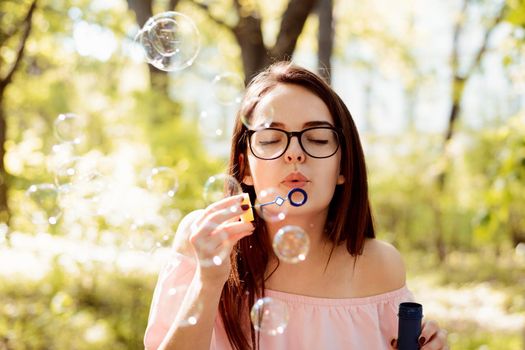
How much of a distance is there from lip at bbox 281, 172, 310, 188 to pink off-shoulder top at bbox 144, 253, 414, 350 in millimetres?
377

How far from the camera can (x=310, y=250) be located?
199cm

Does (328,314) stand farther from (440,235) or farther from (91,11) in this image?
(440,235)

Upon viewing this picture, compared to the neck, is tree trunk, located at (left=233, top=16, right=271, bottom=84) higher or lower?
higher

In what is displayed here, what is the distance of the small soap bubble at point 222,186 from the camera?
1967mm

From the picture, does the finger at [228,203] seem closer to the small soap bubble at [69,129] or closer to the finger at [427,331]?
the finger at [427,331]

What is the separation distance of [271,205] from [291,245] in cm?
12

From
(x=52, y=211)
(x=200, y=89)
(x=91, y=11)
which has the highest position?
(x=200, y=89)

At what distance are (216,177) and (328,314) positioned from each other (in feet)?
1.88

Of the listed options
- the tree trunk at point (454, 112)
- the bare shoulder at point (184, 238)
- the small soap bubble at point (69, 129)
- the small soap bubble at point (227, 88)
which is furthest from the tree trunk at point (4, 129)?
the tree trunk at point (454, 112)

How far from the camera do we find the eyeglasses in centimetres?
176

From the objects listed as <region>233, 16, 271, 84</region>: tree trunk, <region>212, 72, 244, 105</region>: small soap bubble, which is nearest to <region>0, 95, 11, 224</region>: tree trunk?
<region>233, 16, 271, 84</region>: tree trunk

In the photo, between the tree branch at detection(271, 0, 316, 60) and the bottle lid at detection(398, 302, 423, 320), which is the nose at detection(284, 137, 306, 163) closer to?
the bottle lid at detection(398, 302, 423, 320)

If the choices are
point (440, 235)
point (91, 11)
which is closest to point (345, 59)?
point (440, 235)

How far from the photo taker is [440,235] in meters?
12.3
